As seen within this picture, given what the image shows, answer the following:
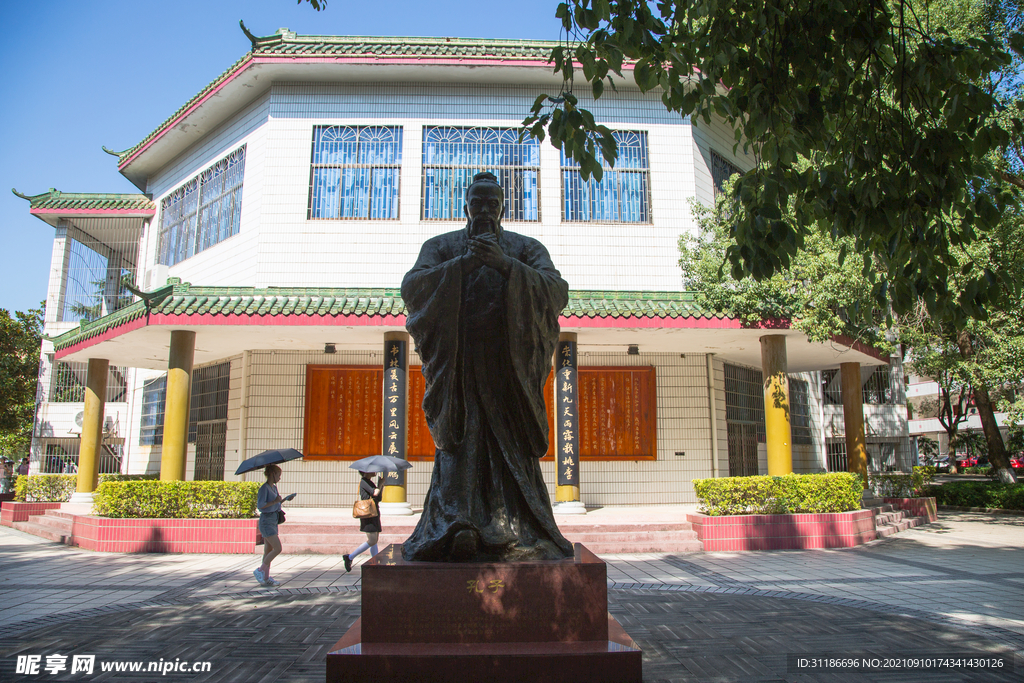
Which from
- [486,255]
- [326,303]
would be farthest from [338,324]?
[486,255]

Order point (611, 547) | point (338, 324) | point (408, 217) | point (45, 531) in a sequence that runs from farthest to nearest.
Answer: point (408, 217) < point (45, 531) < point (338, 324) < point (611, 547)

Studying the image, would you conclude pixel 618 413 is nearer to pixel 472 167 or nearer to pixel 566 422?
pixel 566 422

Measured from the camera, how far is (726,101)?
382cm

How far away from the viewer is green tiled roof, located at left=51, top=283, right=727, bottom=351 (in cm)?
1048

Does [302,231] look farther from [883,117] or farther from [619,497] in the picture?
[883,117]

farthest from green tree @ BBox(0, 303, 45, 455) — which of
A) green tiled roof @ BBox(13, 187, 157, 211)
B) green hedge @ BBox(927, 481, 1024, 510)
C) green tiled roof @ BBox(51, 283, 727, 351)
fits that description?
green hedge @ BBox(927, 481, 1024, 510)

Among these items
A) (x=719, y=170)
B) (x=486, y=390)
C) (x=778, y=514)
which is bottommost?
(x=778, y=514)

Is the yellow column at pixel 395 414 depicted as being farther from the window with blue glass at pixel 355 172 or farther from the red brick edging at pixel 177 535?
the window with blue glass at pixel 355 172

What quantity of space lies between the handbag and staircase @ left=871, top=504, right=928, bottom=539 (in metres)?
8.47

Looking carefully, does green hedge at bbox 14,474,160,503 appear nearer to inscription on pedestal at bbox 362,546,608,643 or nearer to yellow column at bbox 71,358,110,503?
yellow column at bbox 71,358,110,503

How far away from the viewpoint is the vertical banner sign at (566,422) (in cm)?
1073

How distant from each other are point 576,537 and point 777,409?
4501 mm

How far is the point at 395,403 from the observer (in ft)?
35.1

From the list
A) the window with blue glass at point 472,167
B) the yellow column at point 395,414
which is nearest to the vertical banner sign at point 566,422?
the yellow column at point 395,414
